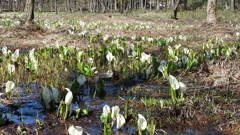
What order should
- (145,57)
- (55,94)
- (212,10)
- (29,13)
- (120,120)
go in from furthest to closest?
(212,10), (29,13), (145,57), (55,94), (120,120)

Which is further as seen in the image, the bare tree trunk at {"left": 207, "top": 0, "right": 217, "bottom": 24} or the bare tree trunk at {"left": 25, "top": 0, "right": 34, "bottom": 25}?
the bare tree trunk at {"left": 207, "top": 0, "right": 217, "bottom": 24}

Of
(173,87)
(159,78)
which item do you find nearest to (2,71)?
(159,78)

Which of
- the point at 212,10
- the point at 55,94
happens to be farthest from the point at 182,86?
the point at 212,10

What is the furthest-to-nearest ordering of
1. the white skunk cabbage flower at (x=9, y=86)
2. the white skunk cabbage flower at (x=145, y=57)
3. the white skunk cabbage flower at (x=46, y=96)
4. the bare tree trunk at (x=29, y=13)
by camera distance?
the bare tree trunk at (x=29, y=13), the white skunk cabbage flower at (x=145, y=57), the white skunk cabbage flower at (x=9, y=86), the white skunk cabbage flower at (x=46, y=96)

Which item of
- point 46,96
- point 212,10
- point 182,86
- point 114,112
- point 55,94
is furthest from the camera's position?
point 212,10

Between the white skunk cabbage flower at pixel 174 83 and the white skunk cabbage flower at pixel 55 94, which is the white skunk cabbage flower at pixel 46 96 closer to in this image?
the white skunk cabbage flower at pixel 55 94

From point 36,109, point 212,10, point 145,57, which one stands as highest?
point 212,10

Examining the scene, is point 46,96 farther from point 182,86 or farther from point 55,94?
point 182,86

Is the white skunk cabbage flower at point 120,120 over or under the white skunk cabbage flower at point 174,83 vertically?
under

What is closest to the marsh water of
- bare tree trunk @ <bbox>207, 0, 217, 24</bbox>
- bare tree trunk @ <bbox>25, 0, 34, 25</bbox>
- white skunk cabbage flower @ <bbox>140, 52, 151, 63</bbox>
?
white skunk cabbage flower @ <bbox>140, 52, 151, 63</bbox>

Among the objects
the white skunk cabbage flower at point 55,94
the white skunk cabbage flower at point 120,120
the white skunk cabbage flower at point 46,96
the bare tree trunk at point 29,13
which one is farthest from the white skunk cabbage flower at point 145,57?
the bare tree trunk at point 29,13

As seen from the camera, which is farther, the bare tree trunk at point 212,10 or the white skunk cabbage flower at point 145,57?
the bare tree trunk at point 212,10

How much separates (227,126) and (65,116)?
1.37 metres

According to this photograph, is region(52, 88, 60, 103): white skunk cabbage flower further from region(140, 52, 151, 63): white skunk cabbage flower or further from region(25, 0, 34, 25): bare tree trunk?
region(25, 0, 34, 25): bare tree trunk
